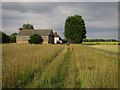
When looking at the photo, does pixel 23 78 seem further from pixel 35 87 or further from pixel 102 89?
pixel 102 89

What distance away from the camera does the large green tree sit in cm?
5084

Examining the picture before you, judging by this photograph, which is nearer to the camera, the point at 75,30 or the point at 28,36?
the point at 75,30

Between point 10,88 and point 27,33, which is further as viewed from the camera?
point 27,33

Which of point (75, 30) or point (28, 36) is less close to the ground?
point (75, 30)

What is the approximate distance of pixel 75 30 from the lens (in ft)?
167

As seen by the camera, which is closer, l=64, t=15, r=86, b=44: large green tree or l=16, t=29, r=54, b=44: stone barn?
l=64, t=15, r=86, b=44: large green tree

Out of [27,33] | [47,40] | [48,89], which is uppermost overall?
[27,33]

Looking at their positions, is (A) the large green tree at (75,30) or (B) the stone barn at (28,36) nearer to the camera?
(A) the large green tree at (75,30)

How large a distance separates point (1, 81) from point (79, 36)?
48.1 m

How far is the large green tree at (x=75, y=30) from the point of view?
2002 inches

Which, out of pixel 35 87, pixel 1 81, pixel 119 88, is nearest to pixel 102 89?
pixel 119 88

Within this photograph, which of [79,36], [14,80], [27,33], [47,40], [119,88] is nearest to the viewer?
→ [119,88]

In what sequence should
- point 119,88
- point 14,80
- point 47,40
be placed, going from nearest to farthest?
point 119,88
point 14,80
point 47,40

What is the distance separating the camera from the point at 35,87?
13.2 feet
